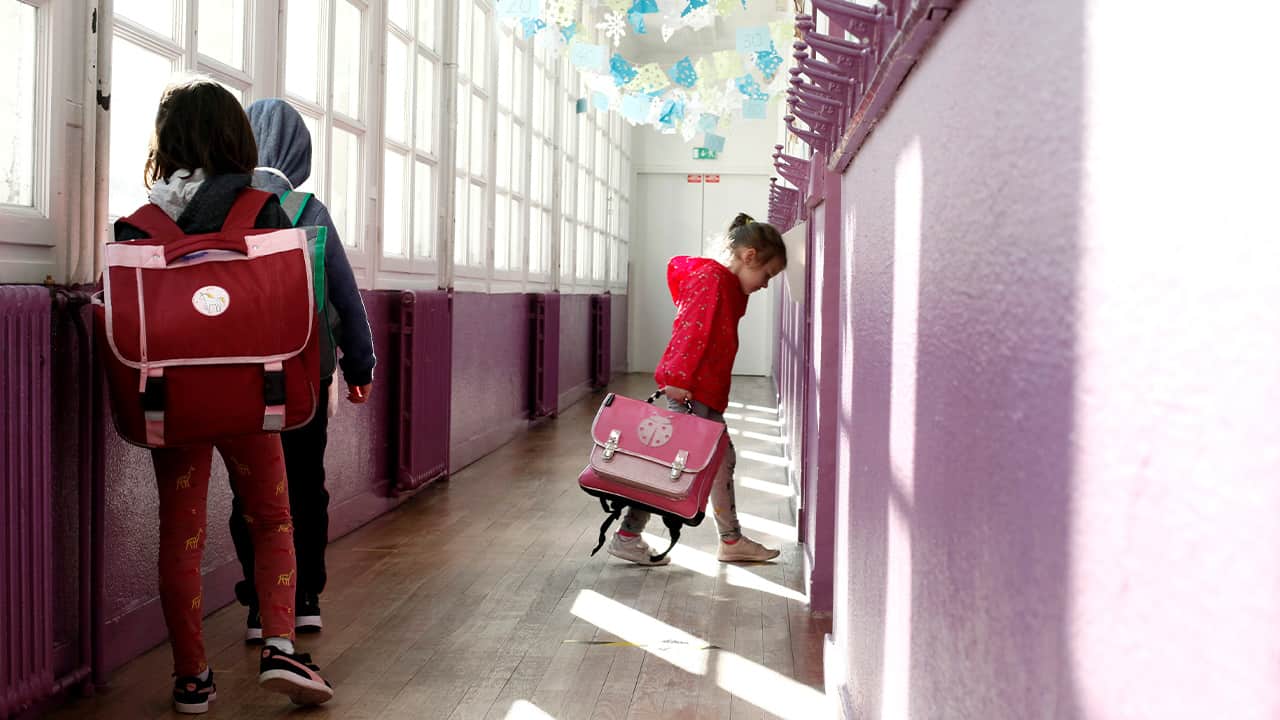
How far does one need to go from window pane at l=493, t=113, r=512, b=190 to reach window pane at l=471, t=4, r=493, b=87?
647 millimetres

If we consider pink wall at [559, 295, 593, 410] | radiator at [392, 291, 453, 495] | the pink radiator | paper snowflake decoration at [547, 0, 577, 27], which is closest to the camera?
the pink radiator

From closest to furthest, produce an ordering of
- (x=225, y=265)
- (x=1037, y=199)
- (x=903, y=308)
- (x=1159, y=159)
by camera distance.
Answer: (x=1159, y=159)
(x=1037, y=199)
(x=903, y=308)
(x=225, y=265)

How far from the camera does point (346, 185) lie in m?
4.99

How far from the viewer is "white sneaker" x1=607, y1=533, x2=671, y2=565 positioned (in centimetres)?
435

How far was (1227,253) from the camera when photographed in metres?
0.53

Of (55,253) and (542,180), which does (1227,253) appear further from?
(542,180)

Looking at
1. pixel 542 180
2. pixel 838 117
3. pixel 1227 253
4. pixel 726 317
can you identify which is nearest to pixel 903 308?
pixel 1227 253

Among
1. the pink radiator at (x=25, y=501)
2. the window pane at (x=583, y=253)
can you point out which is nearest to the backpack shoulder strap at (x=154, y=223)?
the pink radiator at (x=25, y=501)

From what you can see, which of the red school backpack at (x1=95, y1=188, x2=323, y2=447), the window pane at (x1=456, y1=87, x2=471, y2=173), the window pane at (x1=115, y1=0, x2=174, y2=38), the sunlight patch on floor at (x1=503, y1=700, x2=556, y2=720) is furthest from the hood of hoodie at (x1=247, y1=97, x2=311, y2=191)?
the window pane at (x1=456, y1=87, x2=471, y2=173)

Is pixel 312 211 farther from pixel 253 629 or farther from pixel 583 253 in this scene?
pixel 583 253

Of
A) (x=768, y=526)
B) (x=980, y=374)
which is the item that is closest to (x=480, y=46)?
(x=768, y=526)

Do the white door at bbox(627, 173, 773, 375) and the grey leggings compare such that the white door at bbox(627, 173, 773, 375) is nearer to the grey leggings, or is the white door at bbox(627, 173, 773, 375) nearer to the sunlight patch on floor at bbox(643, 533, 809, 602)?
the sunlight patch on floor at bbox(643, 533, 809, 602)

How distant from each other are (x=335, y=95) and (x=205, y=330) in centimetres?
258

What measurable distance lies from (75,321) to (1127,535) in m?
2.57
